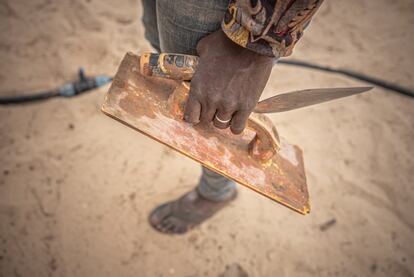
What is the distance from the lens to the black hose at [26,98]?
1635 mm

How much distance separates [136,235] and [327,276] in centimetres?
107

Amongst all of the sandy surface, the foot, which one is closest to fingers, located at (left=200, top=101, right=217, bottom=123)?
the foot

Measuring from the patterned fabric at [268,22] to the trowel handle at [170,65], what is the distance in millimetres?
140

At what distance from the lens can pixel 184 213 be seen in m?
1.40

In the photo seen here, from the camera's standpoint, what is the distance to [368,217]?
61.6 inches

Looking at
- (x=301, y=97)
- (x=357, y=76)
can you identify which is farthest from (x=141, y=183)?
(x=357, y=76)

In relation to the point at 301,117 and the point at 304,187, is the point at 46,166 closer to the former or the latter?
the point at 304,187

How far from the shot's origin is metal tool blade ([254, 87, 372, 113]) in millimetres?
723

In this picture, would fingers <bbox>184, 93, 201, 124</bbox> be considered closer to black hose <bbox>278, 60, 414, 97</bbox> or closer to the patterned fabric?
the patterned fabric

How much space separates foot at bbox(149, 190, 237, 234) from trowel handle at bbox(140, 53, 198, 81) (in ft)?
2.74

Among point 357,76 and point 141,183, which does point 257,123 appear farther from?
point 357,76

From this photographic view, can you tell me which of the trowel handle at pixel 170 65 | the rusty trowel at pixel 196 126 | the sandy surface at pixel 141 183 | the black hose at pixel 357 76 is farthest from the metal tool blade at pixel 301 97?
the black hose at pixel 357 76

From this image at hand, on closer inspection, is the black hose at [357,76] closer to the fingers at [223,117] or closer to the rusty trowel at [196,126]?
the rusty trowel at [196,126]

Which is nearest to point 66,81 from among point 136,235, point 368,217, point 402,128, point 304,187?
point 136,235
